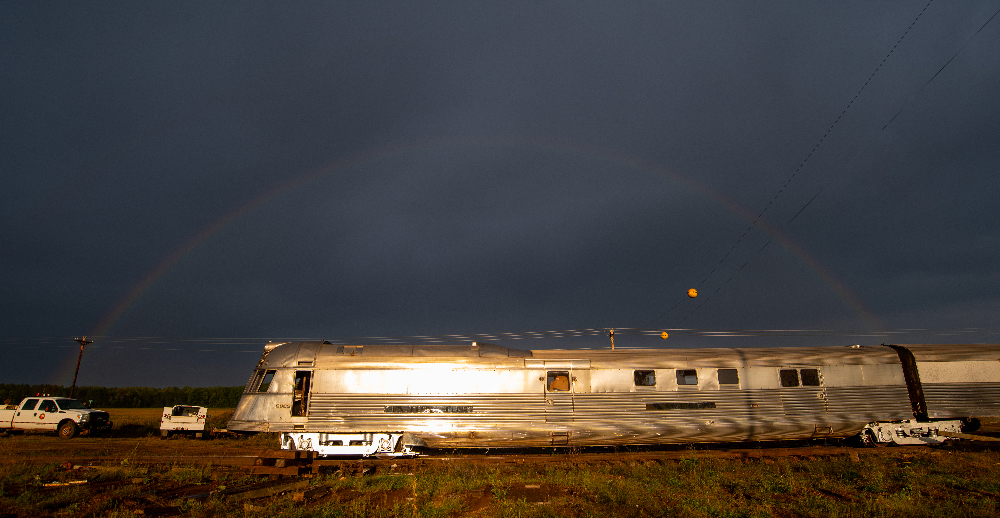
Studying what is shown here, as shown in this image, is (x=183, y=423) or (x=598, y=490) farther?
(x=183, y=423)

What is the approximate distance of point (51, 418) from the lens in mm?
28438

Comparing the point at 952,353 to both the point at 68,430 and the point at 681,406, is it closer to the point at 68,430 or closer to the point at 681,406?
the point at 681,406

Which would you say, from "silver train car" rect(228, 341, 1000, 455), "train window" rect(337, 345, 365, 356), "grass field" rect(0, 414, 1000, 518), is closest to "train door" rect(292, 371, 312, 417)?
"silver train car" rect(228, 341, 1000, 455)

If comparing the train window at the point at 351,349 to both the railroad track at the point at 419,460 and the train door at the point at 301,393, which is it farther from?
the railroad track at the point at 419,460

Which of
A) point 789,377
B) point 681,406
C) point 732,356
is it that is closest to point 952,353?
point 789,377

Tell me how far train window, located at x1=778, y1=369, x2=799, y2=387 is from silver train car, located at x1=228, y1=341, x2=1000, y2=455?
3 cm

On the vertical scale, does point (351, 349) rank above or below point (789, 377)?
above

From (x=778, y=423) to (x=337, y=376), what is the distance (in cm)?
1433

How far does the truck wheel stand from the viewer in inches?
1102

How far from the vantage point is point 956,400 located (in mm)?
17172

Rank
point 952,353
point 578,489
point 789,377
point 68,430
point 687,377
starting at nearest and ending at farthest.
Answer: point 578,489, point 687,377, point 789,377, point 952,353, point 68,430

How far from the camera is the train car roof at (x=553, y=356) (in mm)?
16125

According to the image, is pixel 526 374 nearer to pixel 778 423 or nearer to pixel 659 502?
pixel 659 502

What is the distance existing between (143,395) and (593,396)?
3580 inches
